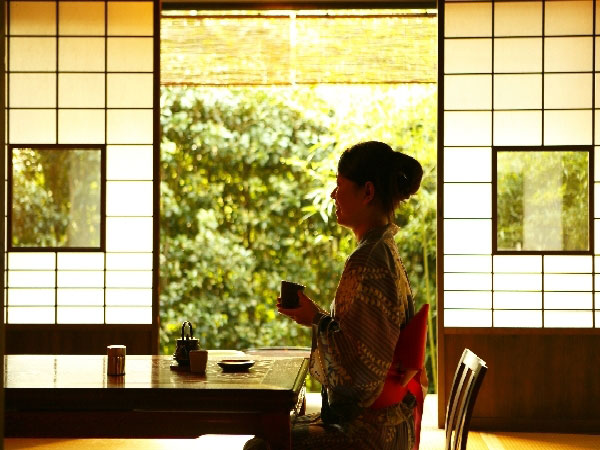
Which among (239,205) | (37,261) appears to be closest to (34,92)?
(37,261)

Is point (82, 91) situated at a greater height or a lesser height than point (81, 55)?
lesser

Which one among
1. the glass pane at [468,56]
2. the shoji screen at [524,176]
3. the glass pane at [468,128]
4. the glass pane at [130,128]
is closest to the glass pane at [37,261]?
the glass pane at [130,128]

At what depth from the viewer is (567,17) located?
4.76 metres

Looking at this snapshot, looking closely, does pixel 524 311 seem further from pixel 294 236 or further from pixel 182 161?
pixel 182 161

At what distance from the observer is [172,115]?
786 centimetres

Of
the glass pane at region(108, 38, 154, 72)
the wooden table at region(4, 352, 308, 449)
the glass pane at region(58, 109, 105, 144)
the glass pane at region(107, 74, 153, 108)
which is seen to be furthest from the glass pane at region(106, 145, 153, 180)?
the wooden table at region(4, 352, 308, 449)

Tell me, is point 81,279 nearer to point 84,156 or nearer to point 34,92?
point 84,156

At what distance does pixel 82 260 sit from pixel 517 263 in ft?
8.87

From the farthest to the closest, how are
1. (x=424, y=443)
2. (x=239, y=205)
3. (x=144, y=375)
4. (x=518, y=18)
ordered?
1. (x=239, y=205)
2. (x=518, y=18)
3. (x=424, y=443)
4. (x=144, y=375)

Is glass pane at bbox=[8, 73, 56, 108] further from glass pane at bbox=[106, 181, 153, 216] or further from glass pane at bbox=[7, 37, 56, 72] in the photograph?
glass pane at bbox=[106, 181, 153, 216]

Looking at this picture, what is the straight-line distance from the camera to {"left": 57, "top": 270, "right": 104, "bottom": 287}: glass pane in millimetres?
4863

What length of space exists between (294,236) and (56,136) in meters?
3.45

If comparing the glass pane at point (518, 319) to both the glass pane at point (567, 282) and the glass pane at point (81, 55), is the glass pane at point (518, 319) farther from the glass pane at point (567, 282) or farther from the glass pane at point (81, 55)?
the glass pane at point (81, 55)

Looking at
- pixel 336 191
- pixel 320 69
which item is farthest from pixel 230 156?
pixel 336 191
